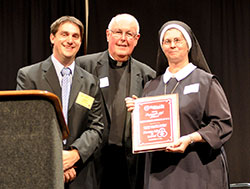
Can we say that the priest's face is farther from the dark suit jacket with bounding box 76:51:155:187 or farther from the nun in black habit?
the nun in black habit

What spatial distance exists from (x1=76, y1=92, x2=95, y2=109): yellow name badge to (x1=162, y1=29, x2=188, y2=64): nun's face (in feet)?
2.15

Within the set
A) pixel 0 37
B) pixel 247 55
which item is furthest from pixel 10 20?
pixel 247 55

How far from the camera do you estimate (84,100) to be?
302cm

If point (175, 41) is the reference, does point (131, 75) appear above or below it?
below

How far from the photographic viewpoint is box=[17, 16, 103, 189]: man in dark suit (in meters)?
2.86

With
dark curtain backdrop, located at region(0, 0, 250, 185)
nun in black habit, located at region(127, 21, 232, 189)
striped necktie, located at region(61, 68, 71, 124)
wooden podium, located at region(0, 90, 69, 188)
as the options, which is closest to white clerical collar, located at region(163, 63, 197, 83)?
nun in black habit, located at region(127, 21, 232, 189)

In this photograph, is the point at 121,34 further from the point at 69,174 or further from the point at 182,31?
the point at 69,174

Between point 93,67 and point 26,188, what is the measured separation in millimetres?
2511

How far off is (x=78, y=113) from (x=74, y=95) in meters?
0.14

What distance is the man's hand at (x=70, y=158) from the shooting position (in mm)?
2723

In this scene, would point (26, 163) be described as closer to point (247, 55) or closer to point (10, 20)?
point (10, 20)

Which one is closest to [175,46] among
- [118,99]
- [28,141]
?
[118,99]

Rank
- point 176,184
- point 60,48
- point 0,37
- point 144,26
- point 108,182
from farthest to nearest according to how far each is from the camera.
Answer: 1. point 144,26
2. point 0,37
3. point 108,182
4. point 60,48
5. point 176,184

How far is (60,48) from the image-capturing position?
316 centimetres
